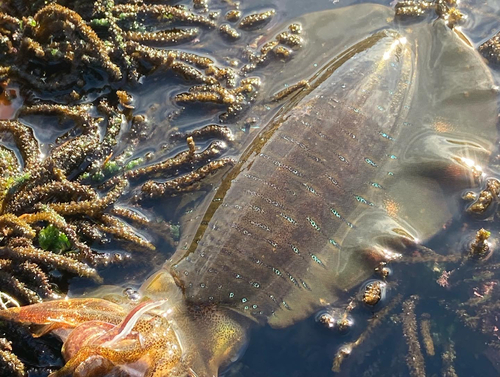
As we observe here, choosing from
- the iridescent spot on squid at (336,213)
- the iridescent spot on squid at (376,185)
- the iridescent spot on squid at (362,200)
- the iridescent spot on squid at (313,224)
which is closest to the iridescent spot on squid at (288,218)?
the iridescent spot on squid at (313,224)

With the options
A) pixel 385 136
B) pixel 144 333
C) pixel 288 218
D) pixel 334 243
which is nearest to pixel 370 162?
pixel 385 136

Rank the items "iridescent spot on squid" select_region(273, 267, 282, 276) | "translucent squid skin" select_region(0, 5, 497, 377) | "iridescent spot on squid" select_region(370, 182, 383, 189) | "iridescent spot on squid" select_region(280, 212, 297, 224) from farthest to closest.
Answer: "iridescent spot on squid" select_region(370, 182, 383, 189) → "iridescent spot on squid" select_region(280, 212, 297, 224) → "iridescent spot on squid" select_region(273, 267, 282, 276) → "translucent squid skin" select_region(0, 5, 497, 377)

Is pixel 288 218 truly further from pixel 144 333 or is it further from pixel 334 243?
pixel 144 333

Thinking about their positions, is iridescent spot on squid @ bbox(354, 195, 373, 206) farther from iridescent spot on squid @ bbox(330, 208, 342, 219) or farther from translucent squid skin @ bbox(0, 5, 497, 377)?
iridescent spot on squid @ bbox(330, 208, 342, 219)

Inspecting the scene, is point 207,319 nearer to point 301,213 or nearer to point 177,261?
point 177,261

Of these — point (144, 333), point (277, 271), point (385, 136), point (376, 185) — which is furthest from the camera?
point (385, 136)

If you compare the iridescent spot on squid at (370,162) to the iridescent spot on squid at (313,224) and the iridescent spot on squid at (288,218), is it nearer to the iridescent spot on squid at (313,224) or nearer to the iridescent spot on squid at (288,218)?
the iridescent spot on squid at (313,224)

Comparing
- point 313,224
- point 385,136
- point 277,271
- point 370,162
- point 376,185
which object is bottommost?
point 277,271

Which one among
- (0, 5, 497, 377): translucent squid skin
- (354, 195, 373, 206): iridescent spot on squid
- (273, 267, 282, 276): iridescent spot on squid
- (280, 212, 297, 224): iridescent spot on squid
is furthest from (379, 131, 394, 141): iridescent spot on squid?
(273, 267, 282, 276): iridescent spot on squid
